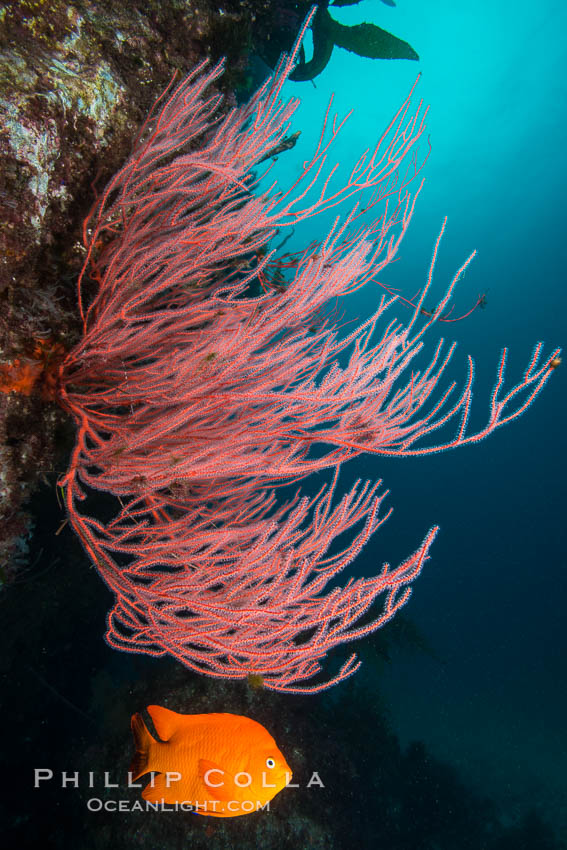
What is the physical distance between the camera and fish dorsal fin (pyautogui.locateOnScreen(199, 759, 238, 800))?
172 centimetres

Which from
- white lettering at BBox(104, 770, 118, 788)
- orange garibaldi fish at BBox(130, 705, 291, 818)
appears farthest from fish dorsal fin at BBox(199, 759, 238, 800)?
white lettering at BBox(104, 770, 118, 788)

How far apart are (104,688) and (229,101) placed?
20.4 ft

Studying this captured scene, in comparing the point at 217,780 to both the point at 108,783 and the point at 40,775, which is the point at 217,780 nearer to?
the point at 108,783

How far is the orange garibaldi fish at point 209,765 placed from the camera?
1.74 metres

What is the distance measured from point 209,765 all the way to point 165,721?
0.93 feet

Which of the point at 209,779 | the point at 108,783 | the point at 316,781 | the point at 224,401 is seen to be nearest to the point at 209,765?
the point at 209,779

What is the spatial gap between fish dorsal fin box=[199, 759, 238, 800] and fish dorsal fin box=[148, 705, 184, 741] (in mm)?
194

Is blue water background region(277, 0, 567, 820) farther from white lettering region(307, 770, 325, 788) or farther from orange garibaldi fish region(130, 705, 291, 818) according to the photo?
orange garibaldi fish region(130, 705, 291, 818)

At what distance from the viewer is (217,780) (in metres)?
1.74

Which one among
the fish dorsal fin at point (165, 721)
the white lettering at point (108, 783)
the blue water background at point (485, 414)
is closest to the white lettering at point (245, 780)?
the fish dorsal fin at point (165, 721)

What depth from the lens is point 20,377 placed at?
1701 mm

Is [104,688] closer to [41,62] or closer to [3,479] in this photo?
[3,479]

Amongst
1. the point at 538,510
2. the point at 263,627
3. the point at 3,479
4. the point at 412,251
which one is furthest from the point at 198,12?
the point at 412,251

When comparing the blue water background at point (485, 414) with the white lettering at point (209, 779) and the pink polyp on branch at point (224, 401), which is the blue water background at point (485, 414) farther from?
the pink polyp on branch at point (224, 401)
